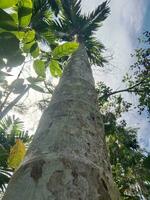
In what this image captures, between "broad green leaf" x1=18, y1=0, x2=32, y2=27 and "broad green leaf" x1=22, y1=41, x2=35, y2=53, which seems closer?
"broad green leaf" x1=18, y1=0, x2=32, y2=27

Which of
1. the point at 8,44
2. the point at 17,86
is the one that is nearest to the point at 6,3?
the point at 8,44

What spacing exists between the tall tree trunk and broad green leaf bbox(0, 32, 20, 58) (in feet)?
1.16

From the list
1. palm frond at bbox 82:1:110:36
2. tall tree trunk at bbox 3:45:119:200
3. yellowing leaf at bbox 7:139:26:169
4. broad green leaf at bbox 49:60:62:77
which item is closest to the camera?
tall tree trunk at bbox 3:45:119:200

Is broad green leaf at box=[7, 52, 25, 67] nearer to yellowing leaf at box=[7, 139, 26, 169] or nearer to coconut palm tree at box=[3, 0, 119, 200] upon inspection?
coconut palm tree at box=[3, 0, 119, 200]

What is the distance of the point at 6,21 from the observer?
120 centimetres

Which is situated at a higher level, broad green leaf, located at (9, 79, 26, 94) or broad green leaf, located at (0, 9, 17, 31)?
broad green leaf, located at (0, 9, 17, 31)

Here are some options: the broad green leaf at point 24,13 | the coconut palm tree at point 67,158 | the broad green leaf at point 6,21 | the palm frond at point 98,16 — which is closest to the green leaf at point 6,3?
the broad green leaf at point 6,21

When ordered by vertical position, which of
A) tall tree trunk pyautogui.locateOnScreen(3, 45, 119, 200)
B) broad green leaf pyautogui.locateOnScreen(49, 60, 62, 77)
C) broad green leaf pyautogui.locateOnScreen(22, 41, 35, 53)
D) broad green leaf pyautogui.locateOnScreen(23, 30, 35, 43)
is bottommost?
tall tree trunk pyautogui.locateOnScreen(3, 45, 119, 200)

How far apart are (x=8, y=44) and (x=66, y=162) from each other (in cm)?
62

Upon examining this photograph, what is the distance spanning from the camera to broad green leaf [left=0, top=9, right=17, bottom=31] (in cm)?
116

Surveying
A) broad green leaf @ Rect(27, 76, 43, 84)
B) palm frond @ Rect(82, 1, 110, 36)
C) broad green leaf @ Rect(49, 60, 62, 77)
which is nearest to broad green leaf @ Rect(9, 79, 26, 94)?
broad green leaf @ Rect(27, 76, 43, 84)

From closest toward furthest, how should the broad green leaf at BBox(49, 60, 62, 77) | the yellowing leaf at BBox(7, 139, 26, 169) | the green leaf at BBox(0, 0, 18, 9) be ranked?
the green leaf at BBox(0, 0, 18, 9) < the yellowing leaf at BBox(7, 139, 26, 169) < the broad green leaf at BBox(49, 60, 62, 77)

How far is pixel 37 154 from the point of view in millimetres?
1009

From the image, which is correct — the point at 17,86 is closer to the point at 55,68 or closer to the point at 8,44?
the point at 8,44
